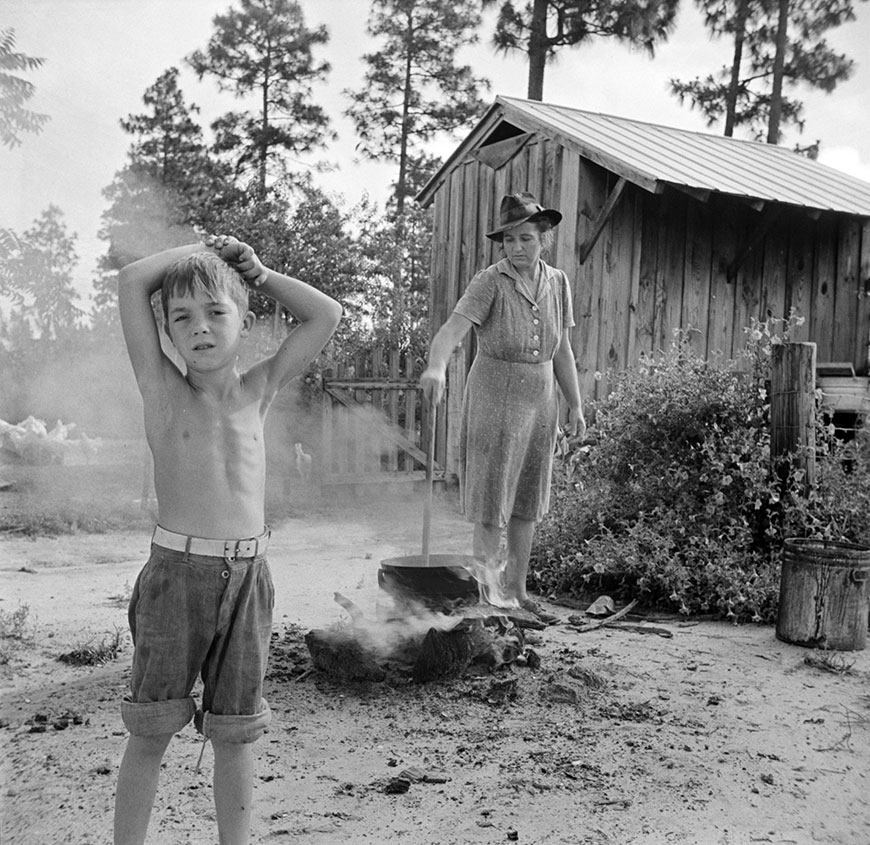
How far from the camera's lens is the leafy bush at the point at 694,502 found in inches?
193

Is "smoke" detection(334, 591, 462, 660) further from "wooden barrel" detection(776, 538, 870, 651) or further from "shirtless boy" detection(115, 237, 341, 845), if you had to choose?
"wooden barrel" detection(776, 538, 870, 651)

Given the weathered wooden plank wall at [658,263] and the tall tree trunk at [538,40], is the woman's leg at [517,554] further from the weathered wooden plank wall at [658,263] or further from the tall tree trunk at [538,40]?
the tall tree trunk at [538,40]

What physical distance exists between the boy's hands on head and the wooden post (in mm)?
3782

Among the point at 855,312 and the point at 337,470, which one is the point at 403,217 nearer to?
the point at 337,470

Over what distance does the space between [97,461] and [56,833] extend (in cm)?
832

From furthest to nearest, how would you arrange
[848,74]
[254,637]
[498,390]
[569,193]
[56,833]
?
[569,193], [848,74], [498,390], [56,833], [254,637]

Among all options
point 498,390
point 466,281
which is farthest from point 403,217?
point 498,390

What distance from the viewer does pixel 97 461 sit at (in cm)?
991

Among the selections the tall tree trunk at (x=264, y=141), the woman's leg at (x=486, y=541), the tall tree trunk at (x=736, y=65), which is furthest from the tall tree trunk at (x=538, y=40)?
the woman's leg at (x=486, y=541)

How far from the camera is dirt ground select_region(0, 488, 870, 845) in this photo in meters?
2.27

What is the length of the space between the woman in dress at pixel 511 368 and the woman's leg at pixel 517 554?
0.11 m

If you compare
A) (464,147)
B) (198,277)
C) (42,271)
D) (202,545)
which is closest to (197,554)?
(202,545)

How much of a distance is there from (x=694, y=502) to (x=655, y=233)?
310 cm

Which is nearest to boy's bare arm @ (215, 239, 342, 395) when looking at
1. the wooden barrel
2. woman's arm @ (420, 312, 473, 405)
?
woman's arm @ (420, 312, 473, 405)
